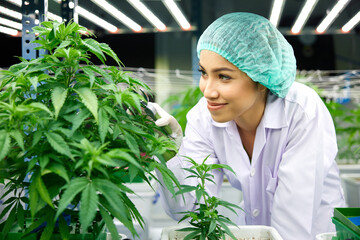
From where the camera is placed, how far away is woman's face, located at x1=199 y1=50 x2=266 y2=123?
1.07 meters

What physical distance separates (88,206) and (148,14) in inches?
69.3

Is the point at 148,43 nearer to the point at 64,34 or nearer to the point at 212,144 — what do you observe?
→ the point at 212,144

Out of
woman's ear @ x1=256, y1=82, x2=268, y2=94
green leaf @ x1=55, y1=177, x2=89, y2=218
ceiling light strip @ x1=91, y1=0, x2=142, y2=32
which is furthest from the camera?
ceiling light strip @ x1=91, y1=0, x2=142, y2=32

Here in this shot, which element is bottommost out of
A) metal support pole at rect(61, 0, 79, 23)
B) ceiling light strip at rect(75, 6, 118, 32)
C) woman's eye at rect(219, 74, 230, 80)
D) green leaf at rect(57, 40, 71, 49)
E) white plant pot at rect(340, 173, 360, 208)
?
white plant pot at rect(340, 173, 360, 208)

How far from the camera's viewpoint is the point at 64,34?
25.9 inches

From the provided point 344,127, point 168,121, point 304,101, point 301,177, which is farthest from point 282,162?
point 344,127

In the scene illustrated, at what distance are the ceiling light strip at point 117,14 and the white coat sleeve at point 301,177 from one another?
0.94 metres

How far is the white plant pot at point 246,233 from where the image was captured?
798mm

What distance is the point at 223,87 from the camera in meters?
1.07

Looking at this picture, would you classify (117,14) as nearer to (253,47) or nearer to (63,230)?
(253,47)

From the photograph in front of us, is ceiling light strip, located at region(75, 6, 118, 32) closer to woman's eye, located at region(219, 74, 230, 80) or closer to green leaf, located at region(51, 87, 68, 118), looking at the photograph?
woman's eye, located at region(219, 74, 230, 80)

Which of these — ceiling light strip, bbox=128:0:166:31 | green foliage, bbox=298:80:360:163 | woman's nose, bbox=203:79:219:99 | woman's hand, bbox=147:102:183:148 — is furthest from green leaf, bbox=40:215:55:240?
green foliage, bbox=298:80:360:163

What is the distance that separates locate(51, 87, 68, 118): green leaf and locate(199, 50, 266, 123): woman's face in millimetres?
561

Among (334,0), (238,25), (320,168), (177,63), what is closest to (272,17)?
(334,0)
